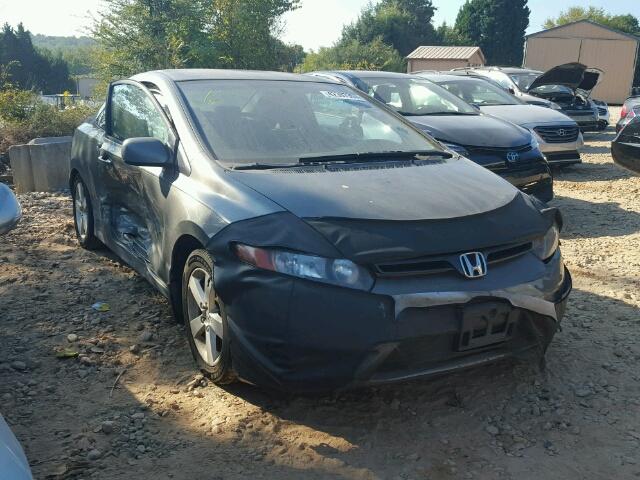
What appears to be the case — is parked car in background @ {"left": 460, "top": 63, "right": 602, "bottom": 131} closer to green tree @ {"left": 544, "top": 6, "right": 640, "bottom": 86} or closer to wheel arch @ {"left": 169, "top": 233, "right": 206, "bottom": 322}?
wheel arch @ {"left": 169, "top": 233, "right": 206, "bottom": 322}

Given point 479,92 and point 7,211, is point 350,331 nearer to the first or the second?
point 7,211

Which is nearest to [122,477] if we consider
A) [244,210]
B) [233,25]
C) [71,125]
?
[244,210]

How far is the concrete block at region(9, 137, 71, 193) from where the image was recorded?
8.47 metres

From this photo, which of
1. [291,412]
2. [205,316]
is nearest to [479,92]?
[205,316]

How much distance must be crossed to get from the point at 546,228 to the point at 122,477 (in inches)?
89.7

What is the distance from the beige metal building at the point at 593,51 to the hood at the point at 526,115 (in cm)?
2749

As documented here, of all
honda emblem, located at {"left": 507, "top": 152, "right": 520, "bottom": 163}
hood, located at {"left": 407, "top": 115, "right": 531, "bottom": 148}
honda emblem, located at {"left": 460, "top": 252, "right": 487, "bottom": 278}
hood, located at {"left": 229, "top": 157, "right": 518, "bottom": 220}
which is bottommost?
honda emblem, located at {"left": 507, "top": 152, "right": 520, "bottom": 163}

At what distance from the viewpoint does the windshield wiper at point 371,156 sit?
3604 millimetres

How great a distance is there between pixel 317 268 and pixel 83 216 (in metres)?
3.51

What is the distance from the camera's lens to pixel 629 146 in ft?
24.6

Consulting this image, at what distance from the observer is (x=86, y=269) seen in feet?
17.1

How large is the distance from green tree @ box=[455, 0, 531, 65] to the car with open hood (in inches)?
1836

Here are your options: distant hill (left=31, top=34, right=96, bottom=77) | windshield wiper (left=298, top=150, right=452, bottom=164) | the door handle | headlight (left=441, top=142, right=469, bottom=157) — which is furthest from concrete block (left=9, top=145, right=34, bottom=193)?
distant hill (left=31, top=34, right=96, bottom=77)

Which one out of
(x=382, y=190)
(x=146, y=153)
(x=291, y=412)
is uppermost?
(x=146, y=153)
